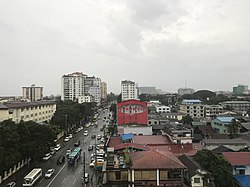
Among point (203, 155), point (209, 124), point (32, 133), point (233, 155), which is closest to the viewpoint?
point (203, 155)

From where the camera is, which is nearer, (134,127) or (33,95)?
(134,127)

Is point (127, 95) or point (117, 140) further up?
point (127, 95)

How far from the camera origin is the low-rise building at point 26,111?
3084 cm

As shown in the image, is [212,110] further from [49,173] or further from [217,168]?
[49,173]

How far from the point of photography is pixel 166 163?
13.9 metres

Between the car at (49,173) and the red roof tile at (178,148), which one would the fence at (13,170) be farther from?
the red roof tile at (178,148)

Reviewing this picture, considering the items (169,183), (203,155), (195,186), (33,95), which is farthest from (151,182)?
(33,95)

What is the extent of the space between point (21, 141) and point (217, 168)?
15912 millimetres

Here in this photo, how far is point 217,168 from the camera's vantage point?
16.6 metres

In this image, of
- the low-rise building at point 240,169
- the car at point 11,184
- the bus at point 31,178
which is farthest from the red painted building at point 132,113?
the car at point 11,184

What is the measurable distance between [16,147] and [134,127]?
58.1 feet

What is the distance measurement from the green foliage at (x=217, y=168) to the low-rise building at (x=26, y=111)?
2392cm


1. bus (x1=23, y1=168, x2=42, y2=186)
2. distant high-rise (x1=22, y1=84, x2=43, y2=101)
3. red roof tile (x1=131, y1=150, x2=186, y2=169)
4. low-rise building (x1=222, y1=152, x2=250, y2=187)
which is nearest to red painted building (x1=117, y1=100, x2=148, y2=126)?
bus (x1=23, y1=168, x2=42, y2=186)

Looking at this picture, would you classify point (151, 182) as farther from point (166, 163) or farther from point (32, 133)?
point (32, 133)
